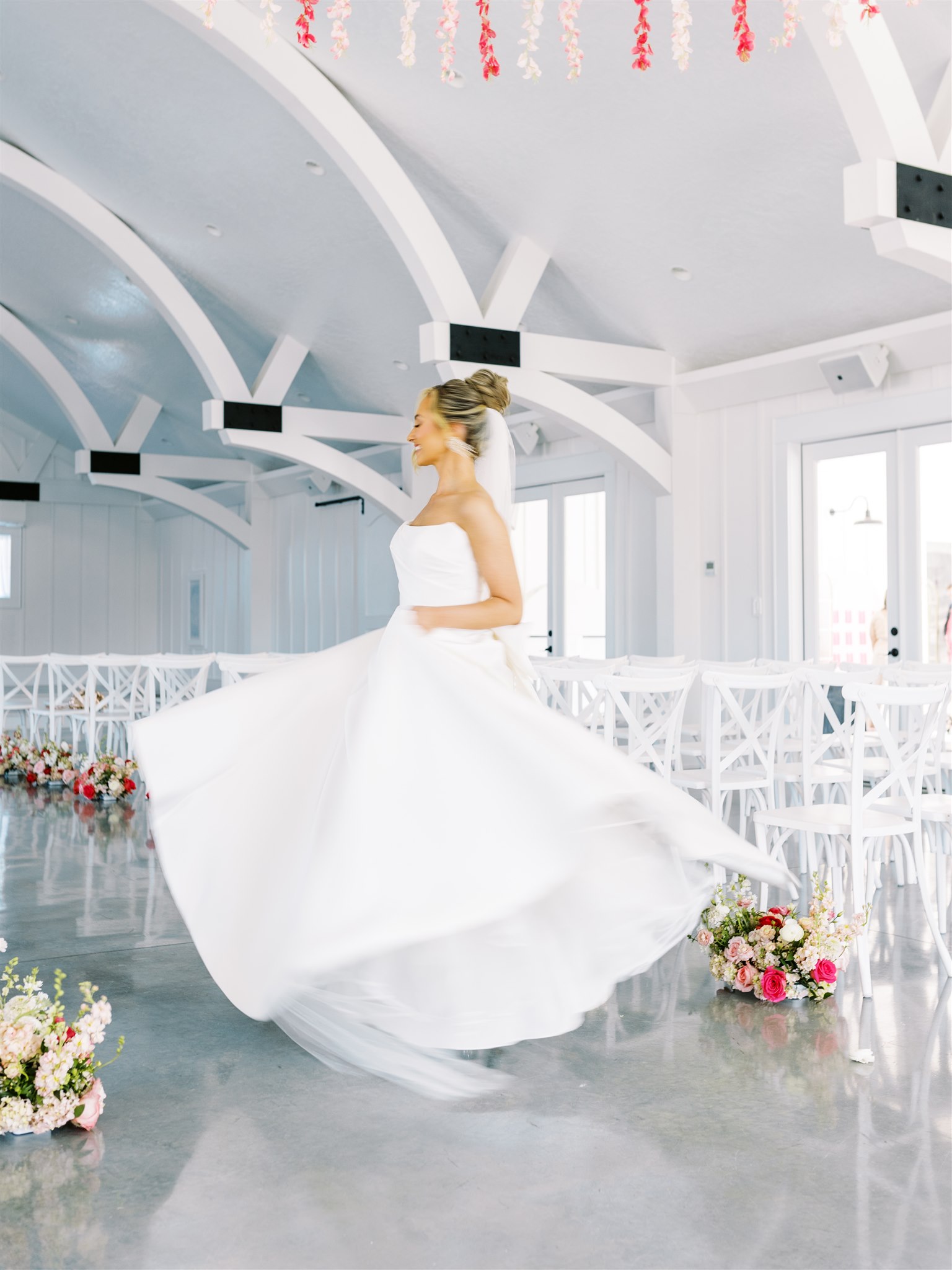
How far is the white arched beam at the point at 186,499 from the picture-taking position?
13.0 metres

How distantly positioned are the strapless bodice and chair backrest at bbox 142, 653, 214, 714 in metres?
4.58

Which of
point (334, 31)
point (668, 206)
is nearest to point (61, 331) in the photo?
point (668, 206)

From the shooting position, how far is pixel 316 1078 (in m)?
2.67

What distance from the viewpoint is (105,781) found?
7.31 metres

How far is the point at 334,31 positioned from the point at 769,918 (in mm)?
2471

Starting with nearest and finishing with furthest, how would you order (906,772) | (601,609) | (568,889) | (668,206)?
1. (568,889)
2. (906,772)
3. (668,206)
4. (601,609)

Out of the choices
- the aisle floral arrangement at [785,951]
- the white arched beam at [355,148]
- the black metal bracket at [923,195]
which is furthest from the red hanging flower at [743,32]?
the white arched beam at [355,148]

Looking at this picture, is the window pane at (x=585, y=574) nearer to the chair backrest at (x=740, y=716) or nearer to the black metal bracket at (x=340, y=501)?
the black metal bracket at (x=340, y=501)

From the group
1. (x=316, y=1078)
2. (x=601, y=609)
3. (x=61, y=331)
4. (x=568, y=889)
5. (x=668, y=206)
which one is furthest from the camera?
(x=61, y=331)

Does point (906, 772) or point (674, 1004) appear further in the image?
point (906, 772)

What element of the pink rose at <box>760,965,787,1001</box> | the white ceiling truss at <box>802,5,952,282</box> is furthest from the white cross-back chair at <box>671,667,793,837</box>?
the white ceiling truss at <box>802,5,952,282</box>

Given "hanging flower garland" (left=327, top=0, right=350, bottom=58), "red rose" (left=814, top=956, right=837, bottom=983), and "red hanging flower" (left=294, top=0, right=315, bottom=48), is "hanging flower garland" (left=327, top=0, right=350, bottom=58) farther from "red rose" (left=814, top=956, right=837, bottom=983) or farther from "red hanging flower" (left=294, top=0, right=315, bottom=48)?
"red rose" (left=814, top=956, right=837, bottom=983)

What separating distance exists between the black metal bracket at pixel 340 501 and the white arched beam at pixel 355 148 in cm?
575

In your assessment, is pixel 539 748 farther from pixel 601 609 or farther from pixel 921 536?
pixel 601 609
